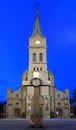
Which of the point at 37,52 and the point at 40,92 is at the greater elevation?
the point at 37,52

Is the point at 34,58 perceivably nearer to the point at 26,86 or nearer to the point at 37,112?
the point at 26,86

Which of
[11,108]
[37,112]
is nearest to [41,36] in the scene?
[11,108]

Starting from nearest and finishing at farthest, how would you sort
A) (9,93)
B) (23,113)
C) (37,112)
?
(37,112) → (23,113) → (9,93)

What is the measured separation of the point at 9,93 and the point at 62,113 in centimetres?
1938

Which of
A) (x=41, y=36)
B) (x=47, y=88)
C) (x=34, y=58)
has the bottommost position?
(x=47, y=88)

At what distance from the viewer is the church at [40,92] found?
118875 mm

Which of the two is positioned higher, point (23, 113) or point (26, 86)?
point (26, 86)

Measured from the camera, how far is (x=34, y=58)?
125188mm

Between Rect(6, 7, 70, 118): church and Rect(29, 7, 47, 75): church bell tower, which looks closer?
Answer: Rect(6, 7, 70, 118): church

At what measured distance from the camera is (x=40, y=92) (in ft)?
389

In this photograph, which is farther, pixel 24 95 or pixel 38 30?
pixel 38 30

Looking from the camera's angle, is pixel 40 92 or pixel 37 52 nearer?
pixel 40 92

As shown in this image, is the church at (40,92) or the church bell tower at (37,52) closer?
the church at (40,92)

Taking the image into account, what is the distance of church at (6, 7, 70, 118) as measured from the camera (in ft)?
390
